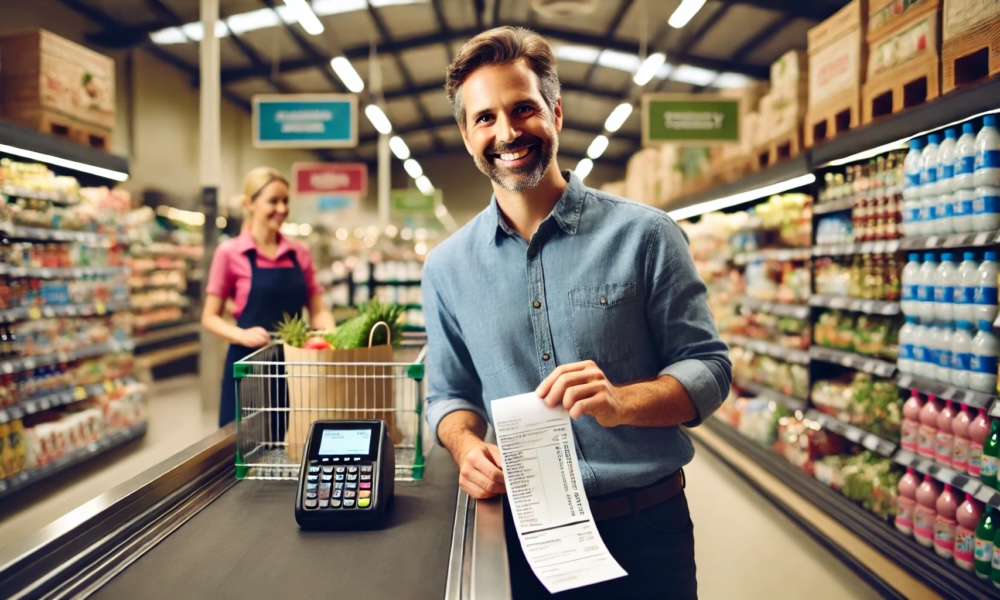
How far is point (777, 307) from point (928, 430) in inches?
79.5

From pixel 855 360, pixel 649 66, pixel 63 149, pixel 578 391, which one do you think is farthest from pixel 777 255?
pixel 63 149

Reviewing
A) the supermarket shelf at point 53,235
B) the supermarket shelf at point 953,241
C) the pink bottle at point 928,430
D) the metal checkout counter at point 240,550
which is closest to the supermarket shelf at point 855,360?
the pink bottle at point 928,430

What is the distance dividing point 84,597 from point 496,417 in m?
0.70

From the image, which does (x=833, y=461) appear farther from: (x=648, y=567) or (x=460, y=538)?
(x=460, y=538)

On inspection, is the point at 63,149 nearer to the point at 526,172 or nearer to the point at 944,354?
the point at 526,172

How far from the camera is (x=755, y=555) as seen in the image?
4094 millimetres

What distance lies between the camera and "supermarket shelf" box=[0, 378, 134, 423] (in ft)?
15.7

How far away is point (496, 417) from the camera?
48.1 inches

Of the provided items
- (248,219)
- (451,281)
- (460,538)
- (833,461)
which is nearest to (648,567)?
(460,538)

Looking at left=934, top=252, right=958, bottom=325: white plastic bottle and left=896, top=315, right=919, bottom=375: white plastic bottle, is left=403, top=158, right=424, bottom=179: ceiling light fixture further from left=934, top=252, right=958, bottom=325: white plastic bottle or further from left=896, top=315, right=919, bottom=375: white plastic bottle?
left=934, top=252, right=958, bottom=325: white plastic bottle

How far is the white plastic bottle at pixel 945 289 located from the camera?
3273 mm

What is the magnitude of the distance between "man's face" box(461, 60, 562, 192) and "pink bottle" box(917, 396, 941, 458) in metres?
2.90

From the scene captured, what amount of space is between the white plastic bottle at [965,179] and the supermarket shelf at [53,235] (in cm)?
547

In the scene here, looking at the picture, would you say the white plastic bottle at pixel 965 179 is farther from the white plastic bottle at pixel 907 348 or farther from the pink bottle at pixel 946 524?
the pink bottle at pixel 946 524
